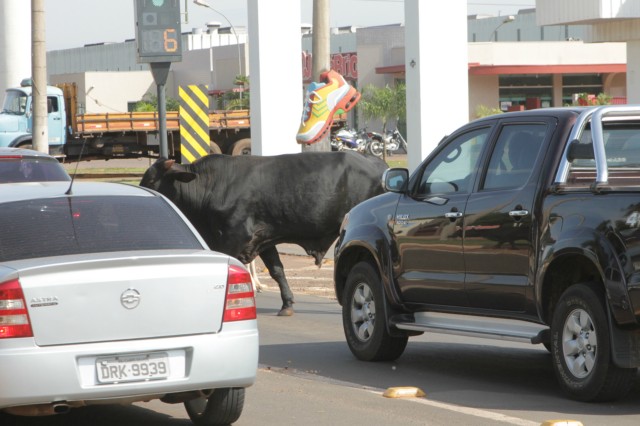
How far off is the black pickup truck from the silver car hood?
8.49 feet

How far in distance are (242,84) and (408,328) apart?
66009mm

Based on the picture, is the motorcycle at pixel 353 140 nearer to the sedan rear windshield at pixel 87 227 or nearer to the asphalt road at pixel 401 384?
the asphalt road at pixel 401 384

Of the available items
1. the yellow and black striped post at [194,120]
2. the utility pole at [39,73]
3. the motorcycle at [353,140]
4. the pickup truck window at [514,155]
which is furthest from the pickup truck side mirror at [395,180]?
the motorcycle at [353,140]

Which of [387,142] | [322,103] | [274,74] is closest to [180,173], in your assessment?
[322,103]

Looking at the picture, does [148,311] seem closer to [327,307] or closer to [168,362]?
[168,362]

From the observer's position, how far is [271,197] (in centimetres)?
1492

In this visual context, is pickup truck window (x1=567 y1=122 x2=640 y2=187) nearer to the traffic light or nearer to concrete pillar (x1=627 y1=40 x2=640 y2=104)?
the traffic light

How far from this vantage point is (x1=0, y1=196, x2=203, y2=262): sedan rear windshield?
768cm

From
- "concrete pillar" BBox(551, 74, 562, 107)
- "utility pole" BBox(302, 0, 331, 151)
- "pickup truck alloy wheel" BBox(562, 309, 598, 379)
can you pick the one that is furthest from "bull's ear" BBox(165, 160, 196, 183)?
"concrete pillar" BBox(551, 74, 562, 107)

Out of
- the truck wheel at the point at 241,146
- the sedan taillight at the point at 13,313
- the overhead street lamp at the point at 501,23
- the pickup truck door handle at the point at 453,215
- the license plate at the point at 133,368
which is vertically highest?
the overhead street lamp at the point at 501,23

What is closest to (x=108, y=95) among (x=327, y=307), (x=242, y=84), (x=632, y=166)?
(x=242, y=84)

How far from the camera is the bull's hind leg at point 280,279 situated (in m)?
14.4

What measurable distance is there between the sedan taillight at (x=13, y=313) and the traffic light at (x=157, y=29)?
38.2 feet

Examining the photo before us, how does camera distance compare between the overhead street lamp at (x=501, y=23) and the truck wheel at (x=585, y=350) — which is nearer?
the truck wheel at (x=585, y=350)
